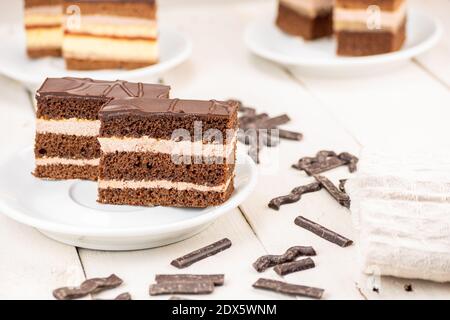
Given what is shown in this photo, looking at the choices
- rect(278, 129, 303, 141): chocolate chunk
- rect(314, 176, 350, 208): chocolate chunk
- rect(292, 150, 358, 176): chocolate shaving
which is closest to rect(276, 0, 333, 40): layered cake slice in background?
rect(278, 129, 303, 141): chocolate chunk

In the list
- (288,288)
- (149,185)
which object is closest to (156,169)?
(149,185)

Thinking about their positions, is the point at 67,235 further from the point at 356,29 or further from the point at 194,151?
the point at 356,29

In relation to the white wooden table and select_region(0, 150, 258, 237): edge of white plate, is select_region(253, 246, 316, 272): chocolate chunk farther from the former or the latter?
select_region(0, 150, 258, 237): edge of white plate

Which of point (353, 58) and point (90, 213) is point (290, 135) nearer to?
point (353, 58)

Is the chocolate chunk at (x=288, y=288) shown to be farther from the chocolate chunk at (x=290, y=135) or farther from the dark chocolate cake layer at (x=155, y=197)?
the chocolate chunk at (x=290, y=135)
